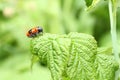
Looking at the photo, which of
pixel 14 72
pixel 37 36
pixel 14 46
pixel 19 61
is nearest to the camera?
pixel 37 36

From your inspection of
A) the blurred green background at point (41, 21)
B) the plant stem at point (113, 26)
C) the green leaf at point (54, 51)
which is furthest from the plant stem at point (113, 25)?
the blurred green background at point (41, 21)

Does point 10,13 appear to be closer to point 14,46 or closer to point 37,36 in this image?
point 14,46

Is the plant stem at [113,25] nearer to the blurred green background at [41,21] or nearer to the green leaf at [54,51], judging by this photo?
the green leaf at [54,51]

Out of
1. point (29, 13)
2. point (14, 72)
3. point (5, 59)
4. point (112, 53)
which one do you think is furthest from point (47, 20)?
point (112, 53)

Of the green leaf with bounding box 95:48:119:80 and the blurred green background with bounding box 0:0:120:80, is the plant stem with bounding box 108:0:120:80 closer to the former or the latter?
the green leaf with bounding box 95:48:119:80

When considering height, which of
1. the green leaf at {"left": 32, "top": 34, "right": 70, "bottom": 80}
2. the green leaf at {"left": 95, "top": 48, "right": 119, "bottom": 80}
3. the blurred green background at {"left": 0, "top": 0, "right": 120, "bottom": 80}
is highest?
the blurred green background at {"left": 0, "top": 0, "right": 120, "bottom": 80}

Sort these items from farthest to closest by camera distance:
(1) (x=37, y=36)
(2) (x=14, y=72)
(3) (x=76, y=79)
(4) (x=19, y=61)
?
(4) (x=19, y=61), (2) (x=14, y=72), (1) (x=37, y=36), (3) (x=76, y=79)

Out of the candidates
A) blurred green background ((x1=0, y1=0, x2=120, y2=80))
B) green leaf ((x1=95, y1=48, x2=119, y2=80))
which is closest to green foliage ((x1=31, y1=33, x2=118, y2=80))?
green leaf ((x1=95, y1=48, x2=119, y2=80))
